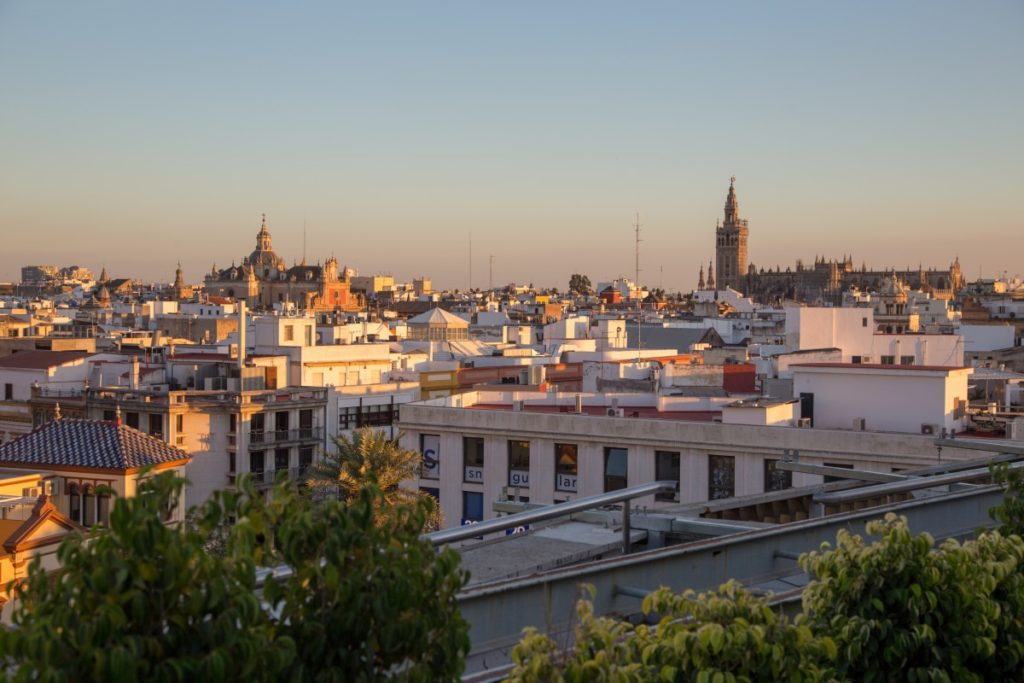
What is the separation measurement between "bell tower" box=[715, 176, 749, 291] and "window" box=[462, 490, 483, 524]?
6650 inches

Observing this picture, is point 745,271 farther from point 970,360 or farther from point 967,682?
point 967,682

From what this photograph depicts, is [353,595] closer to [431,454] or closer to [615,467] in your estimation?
[615,467]

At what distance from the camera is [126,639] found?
11.1ft

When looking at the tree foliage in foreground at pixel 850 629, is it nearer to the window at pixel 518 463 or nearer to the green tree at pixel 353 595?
the green tree at pixel 353 595

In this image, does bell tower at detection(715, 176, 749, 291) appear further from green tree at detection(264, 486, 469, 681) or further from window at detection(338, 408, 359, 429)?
green tree at detection(264, 486, 469, 681)

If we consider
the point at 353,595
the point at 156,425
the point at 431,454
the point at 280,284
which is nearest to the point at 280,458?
the point at 156,425

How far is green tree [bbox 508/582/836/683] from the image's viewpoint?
15.1 ft

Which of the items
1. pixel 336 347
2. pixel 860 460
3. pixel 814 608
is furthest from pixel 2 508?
pixel 336 347

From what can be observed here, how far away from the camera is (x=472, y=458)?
23.9 meters

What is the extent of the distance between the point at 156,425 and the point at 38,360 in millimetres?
9150

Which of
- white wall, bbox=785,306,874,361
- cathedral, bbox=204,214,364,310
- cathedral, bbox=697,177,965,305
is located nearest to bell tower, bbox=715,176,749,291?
cathedral, bbox=697,177,965,305

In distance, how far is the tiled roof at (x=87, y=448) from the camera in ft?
73.9

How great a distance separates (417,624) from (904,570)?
2.82 metres

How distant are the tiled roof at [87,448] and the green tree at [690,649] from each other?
60.9 ft
